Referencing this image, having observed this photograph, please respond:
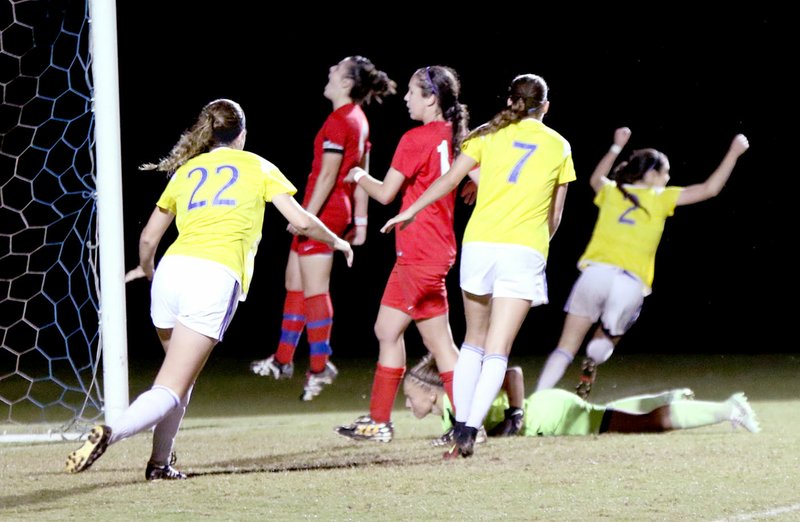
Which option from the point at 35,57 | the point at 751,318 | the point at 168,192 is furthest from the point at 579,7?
the point at 168,192

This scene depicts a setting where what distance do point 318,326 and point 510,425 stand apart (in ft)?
4.27

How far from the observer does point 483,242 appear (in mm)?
4473

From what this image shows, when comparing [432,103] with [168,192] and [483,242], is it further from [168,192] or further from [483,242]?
[168,192]

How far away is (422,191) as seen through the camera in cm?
502

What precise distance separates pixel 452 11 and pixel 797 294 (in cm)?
395

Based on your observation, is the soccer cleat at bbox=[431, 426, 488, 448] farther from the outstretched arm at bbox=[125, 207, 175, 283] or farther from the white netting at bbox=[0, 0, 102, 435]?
the white netting at bbox=[0, 0, 102, 435]

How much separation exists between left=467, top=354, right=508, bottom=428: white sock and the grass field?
0.18m

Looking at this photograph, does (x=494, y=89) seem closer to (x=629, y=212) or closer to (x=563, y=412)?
(x=629, y=212)

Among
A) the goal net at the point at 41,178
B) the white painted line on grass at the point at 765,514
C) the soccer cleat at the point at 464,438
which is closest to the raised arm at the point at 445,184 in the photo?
the soccer cleat at the point at 464,438

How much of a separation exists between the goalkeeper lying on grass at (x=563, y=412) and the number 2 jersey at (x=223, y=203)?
1.56m

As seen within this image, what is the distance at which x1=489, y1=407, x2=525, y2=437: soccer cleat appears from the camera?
5.32 meters

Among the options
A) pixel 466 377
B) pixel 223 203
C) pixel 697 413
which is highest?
pixel 223 203

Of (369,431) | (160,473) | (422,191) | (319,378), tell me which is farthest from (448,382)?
(160,473)

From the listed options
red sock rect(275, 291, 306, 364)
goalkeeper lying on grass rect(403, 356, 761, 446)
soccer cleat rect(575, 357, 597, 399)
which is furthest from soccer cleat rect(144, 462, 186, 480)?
soccer cleat rect(575, 357, 597, 399)
